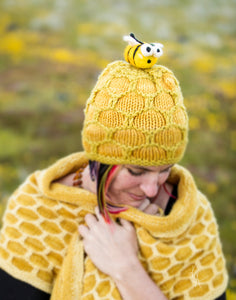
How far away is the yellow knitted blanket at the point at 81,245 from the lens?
209 cm

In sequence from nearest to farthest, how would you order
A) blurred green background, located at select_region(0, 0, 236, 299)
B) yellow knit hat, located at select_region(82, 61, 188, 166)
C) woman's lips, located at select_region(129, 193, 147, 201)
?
yellow knit hat, located at select_region(82, 61, 188, 166) < woman's lips, located at select_region(129, 193, 147, 201) < blurred green background, located at select_region(0, 0, 236, 299)

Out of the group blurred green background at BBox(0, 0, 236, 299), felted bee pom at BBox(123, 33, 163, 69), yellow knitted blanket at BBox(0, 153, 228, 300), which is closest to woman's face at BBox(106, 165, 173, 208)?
yellow knitted blanket at BBox(0, 153, 228, 300)

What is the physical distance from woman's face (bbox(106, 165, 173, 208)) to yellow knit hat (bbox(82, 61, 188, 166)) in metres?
0.06

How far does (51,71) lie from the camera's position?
6977 mm

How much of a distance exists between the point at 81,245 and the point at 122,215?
0.88 ft

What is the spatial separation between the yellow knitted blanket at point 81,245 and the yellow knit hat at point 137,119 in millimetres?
354

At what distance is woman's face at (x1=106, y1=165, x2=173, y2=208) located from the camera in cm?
197

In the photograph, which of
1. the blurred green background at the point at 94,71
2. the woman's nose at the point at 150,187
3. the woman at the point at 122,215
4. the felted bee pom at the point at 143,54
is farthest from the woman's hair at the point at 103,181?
the blurred green background at the point at 94,71

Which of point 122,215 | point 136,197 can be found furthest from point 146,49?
point 122,215

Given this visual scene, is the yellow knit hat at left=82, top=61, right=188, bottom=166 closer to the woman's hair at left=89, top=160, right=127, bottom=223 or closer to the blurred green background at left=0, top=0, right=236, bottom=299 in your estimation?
the woman's hair at left=89, top=160, right=127, bottom=223

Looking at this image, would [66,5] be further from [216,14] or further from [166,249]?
[166,249]

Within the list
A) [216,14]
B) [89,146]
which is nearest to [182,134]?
[89,146]

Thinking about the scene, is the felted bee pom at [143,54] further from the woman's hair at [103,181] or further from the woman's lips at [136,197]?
the woman's lips at [136,197]

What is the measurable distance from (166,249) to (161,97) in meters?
0.78
